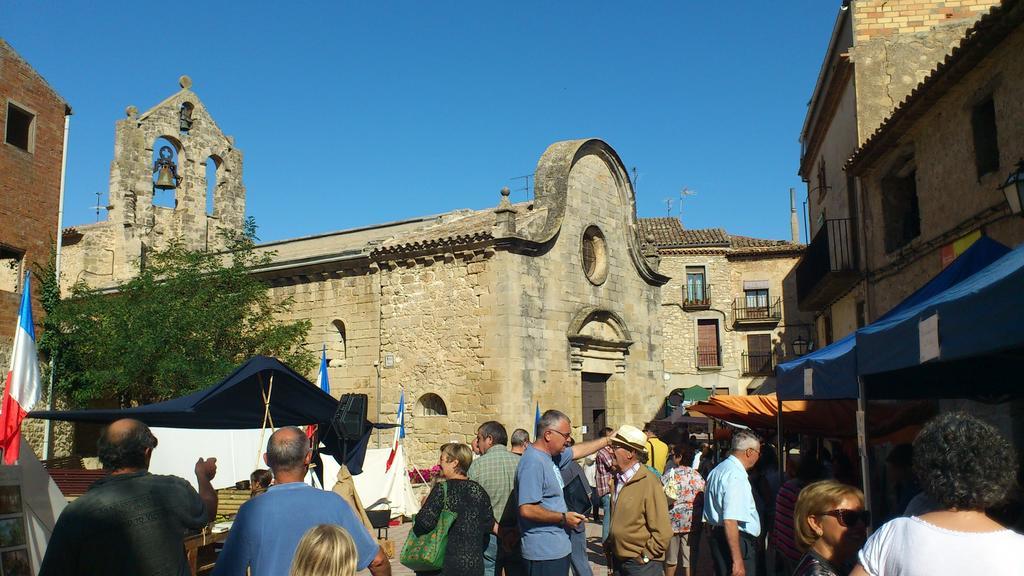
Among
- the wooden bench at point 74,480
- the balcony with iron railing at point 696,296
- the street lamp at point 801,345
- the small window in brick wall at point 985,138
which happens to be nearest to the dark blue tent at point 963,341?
the small window in brick wall at point 985,138

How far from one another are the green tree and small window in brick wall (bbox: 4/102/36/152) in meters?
3.25

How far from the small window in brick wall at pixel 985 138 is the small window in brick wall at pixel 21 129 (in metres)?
16.3

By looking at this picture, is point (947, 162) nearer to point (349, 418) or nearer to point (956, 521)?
point (349, 418)

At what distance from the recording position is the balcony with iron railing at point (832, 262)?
621 inches

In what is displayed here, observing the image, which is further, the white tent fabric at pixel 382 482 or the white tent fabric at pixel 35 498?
the white tent fabric at pixel 382 482

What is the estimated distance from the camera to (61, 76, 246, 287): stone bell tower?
25172 mm

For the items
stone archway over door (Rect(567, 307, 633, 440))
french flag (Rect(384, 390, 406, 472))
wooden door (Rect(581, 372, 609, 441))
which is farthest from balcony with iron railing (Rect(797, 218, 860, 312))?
french flag (Rect(384, 390, 406, 472))

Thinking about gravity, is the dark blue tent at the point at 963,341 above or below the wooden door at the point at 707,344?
below

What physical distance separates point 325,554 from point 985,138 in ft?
34.9

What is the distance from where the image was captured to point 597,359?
19.2 meters

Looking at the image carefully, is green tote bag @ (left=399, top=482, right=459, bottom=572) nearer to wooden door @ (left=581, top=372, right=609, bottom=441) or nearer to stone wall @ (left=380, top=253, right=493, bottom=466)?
stone wall @ (left=380, top=253, right=493, bottom=466)

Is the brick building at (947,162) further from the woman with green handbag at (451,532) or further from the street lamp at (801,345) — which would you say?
the street lamp at (801,345)

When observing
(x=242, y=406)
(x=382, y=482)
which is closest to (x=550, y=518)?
(x=242, y=406)

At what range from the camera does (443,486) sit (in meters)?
5.30
